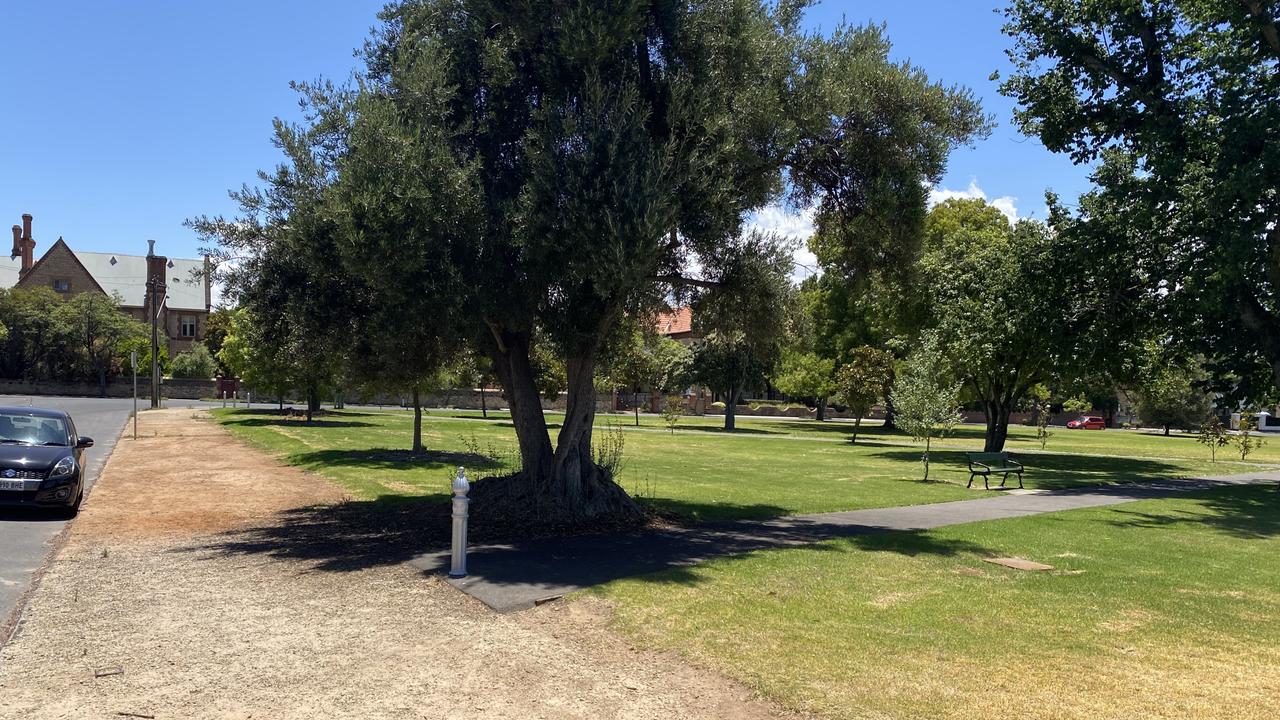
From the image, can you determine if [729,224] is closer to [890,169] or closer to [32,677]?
[890,169]

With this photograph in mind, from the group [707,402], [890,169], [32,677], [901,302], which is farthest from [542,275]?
[707,402]

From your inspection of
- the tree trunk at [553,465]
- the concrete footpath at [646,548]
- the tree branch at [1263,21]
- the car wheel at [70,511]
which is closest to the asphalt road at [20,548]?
the car wheel at [70,511]

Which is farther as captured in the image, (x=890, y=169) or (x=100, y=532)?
(x=890, y=169)

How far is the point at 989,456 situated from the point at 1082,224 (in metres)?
6.29

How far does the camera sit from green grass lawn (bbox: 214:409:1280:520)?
16797 millimetres

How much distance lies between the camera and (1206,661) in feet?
21.2

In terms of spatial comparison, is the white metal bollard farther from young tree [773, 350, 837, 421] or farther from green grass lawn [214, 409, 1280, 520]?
young tree [773, 350, 837, 421]

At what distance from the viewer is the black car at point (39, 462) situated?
37.7ft

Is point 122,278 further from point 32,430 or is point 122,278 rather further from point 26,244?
point 32,430

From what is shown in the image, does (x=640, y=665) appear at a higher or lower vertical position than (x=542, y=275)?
lower

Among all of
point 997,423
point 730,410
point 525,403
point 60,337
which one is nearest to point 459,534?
point 525,403

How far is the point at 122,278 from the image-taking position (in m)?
90.1

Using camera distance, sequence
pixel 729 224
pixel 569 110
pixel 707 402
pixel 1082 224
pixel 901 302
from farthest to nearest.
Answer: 1. pixel 707 402
2. pixel 901 302
3. pixel 1082 224
4. pixel 729 224
5. pixel 569 110

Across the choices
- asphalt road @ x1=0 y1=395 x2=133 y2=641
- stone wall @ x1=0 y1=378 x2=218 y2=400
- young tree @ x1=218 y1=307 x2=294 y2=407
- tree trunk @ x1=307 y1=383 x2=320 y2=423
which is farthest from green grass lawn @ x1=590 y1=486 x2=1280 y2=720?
stone wall @ x1=0 y1=378 x2=218 y2=400
